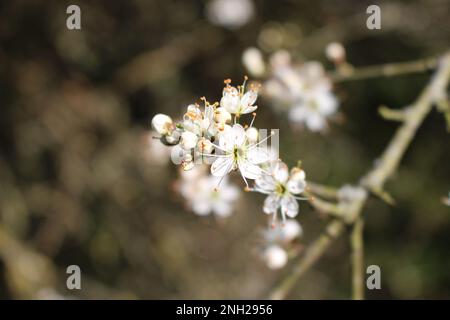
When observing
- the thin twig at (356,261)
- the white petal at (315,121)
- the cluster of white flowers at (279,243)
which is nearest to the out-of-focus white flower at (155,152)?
the white petal at (315,121)

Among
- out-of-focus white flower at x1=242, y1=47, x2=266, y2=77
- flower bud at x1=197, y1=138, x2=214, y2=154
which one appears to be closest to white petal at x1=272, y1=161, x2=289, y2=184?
flower bud at x1=197, y1=138, x2=214, y2=154

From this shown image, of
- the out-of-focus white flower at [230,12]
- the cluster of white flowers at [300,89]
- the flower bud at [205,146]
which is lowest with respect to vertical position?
the flower bud at [205,146]

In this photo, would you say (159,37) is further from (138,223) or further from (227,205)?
(227,205)

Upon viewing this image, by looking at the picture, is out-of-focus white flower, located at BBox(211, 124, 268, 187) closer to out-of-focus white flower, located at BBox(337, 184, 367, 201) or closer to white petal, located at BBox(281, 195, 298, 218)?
white petal, located at BBox(281, 195, 298, 218)

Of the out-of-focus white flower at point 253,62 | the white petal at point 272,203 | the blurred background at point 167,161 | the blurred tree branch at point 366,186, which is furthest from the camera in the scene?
the blurred background at point 167,161

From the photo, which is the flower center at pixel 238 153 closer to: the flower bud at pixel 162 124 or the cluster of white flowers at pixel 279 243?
the flower bud at pixel 162 124

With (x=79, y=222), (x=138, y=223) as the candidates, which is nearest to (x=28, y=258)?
(x=79, y=222)
